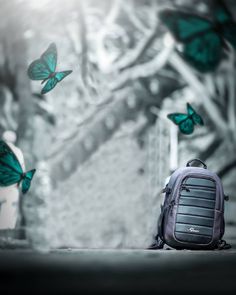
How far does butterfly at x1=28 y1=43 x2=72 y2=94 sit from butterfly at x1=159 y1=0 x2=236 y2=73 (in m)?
0.58

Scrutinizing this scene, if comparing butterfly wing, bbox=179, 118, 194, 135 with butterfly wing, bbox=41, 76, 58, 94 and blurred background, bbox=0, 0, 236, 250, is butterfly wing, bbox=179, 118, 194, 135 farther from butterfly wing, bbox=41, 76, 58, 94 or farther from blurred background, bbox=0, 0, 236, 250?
butterfly wing, bbox=41, 76, 58, 94

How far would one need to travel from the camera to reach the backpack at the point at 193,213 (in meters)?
1.83

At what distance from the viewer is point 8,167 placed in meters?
2.21

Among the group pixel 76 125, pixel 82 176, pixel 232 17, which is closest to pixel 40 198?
pixel 82 176

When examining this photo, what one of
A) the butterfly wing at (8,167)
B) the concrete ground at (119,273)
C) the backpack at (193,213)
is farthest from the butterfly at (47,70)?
the concrete ground at (119,273)

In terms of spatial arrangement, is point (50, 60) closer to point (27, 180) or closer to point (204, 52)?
point (27, 180)

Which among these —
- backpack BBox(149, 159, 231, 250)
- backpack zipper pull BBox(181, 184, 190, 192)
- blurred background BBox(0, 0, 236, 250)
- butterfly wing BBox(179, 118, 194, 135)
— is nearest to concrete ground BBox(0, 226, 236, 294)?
backpack BBox(149, 159, 231, 250)

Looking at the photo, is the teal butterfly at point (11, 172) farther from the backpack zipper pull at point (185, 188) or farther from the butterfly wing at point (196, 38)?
the butterfly wing at point (196, 38)

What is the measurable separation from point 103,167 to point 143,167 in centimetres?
19

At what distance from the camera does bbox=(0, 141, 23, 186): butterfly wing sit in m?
2.18

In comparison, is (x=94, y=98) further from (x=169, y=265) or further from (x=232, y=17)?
(x=169, y=265)

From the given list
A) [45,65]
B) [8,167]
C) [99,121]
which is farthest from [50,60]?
[8,167]

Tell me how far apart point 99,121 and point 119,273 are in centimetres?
116

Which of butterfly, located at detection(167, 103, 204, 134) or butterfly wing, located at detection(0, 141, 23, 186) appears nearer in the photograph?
butterfly wing, located at detection(0, 141, 23, 186)
